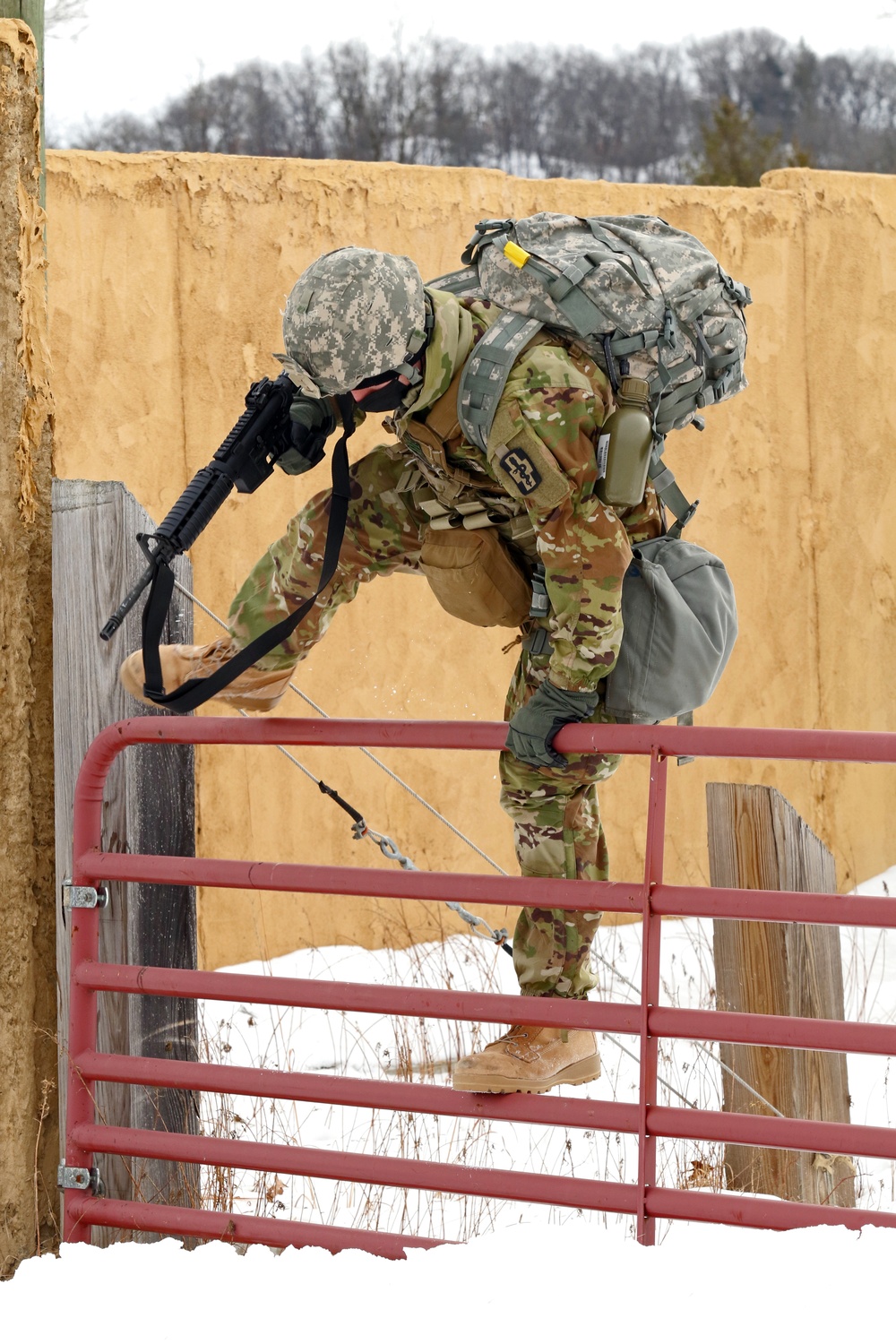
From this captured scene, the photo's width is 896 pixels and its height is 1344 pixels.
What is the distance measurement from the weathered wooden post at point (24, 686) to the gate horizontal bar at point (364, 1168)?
0.20m

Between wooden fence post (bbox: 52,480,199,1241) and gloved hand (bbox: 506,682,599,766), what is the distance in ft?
2.81

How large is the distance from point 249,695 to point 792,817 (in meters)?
1.29

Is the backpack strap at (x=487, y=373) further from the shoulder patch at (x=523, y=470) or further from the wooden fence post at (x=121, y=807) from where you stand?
the wooden fence post at (x=121, y=807)

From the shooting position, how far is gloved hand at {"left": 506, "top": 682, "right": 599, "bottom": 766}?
2.21 m

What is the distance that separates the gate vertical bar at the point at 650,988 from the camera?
2014mm

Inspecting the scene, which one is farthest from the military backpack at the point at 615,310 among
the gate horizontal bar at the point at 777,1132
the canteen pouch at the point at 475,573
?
the gate horizontal bar at the point at 777,1132

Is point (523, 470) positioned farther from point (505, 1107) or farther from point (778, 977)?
point (778, 977)

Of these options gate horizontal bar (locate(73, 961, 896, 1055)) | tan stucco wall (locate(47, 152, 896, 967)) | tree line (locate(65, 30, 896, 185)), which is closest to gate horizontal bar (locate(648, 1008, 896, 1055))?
gate horizontal bar (locate(73, 961, 896, 1055))

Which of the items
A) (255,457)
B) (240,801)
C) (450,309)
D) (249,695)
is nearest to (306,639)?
(249,695)

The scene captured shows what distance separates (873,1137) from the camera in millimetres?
1887

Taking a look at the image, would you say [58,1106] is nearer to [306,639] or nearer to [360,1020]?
[306,639]

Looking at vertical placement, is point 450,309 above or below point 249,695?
above

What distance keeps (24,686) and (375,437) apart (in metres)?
3.03

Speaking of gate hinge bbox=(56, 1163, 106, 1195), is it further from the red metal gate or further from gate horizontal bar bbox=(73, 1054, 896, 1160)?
gate horizontal bar bbox=(73, 1054, 896, 1160)
